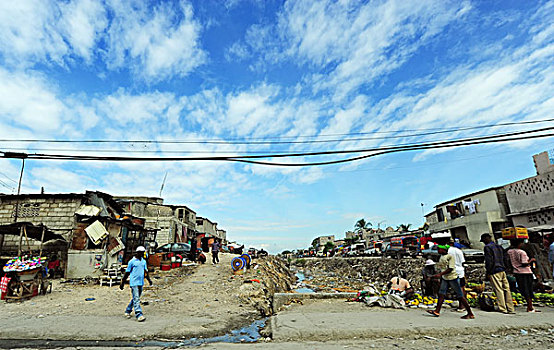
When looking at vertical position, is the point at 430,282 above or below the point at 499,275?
below

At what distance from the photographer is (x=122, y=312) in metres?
8.70

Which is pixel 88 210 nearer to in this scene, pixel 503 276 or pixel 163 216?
pixel 503 276

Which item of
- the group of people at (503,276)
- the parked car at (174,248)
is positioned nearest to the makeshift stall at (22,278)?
the parked car at (174,248)

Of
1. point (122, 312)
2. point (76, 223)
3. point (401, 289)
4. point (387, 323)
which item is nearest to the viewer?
point (387, 323)

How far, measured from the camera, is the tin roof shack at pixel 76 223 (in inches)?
582

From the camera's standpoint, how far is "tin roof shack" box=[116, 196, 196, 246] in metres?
35.3

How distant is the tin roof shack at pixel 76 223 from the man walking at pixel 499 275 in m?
15.7

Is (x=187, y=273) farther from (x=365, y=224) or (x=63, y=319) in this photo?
(x=365, y=224)

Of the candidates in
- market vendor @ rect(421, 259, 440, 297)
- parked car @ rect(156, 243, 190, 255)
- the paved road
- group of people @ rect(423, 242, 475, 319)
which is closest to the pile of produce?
the paved road

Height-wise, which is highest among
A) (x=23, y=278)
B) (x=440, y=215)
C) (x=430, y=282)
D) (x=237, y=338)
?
(x=440, y=215)

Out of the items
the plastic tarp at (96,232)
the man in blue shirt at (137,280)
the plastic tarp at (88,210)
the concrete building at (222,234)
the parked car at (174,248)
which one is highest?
the concrete building at (222,234)

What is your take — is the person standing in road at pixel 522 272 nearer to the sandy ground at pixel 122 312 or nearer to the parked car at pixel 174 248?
the sandy ground at pixel 122 312

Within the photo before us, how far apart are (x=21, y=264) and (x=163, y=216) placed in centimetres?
3003

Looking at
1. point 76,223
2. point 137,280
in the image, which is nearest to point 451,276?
point 137,280
